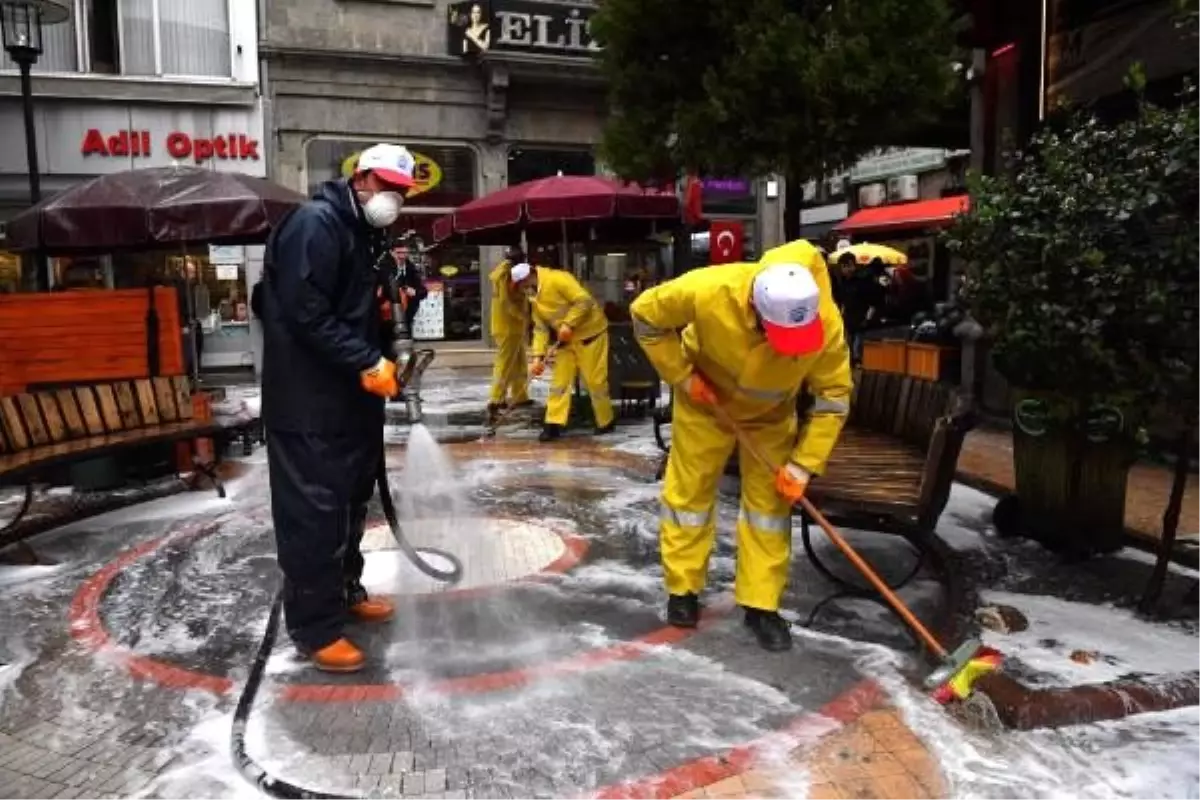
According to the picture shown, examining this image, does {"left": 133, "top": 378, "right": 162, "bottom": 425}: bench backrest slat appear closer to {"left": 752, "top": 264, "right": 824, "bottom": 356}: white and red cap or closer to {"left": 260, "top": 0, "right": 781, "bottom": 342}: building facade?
{"left": 752, "top": 264, "right": 824, "bottom": 356}: white and red cap

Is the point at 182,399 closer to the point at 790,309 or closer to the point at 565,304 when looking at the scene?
the point at 565,304

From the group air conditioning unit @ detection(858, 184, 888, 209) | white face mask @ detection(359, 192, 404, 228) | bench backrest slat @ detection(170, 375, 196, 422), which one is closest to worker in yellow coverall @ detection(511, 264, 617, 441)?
bench backrest slat @ detection(170, 375, 196, 422)

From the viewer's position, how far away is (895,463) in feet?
16.3

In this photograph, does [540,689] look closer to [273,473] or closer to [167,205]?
[273,473]

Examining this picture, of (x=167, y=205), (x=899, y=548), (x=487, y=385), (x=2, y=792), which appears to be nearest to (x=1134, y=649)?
(x=899, y=548)

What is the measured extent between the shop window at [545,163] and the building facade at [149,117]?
179 inches

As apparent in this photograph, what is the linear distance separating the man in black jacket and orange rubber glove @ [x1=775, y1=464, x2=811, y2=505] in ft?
4.93

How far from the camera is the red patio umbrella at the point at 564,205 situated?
9344mm

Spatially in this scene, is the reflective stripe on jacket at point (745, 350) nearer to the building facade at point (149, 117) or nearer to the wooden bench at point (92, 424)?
the wooden bench at point (92, 424)

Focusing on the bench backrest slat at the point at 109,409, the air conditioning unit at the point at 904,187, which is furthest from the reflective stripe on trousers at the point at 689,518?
the air conditioning unit at the point at 904,187

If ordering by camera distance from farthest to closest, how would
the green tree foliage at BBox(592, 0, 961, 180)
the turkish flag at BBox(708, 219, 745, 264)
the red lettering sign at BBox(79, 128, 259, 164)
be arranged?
the red lettering sign at BBox(79, 128, 259, 164), the turkish flag at BBox(708, 219, 745, 264), the green tree foliage at BBox(592, 0, 961, 180)

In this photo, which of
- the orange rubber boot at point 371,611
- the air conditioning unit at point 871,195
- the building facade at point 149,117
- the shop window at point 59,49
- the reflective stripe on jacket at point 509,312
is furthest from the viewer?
the air conditioning unit at point 871,195

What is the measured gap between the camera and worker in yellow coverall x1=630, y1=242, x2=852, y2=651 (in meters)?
3.76

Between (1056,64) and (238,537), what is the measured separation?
726 centimetres
